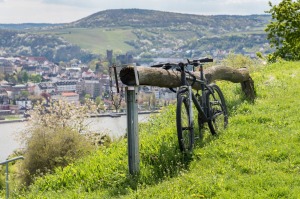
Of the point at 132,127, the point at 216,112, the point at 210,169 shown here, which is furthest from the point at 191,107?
the point at 216,112

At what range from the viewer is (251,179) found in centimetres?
586

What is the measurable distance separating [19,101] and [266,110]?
84906 mm

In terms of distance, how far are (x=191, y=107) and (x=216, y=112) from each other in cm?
139

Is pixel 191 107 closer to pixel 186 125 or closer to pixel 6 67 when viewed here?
pixel 186 125

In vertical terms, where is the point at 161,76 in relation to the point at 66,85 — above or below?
above

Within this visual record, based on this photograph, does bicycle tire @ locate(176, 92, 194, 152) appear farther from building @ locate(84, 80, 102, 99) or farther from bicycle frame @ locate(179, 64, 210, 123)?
building @ locate(84, 80, 102, 99)

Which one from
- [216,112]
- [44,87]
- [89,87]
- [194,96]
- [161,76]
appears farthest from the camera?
[44,87]

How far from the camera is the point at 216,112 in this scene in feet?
28.5

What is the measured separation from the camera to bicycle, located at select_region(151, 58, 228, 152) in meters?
7.23

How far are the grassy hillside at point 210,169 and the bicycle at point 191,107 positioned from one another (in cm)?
22

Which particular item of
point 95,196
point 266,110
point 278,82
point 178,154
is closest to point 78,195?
point 95,196

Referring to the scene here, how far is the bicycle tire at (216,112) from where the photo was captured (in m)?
8.32

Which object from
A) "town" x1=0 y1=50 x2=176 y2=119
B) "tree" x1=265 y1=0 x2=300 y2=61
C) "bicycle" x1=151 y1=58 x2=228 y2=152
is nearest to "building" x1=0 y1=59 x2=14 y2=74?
"town" x1=0 y1=50 x2=176 y2=119

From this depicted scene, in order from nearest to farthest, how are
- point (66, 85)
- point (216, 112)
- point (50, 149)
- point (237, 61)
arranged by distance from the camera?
point (216, 112)
point (50, 149)
point (237, 61)
point (66, 85)
